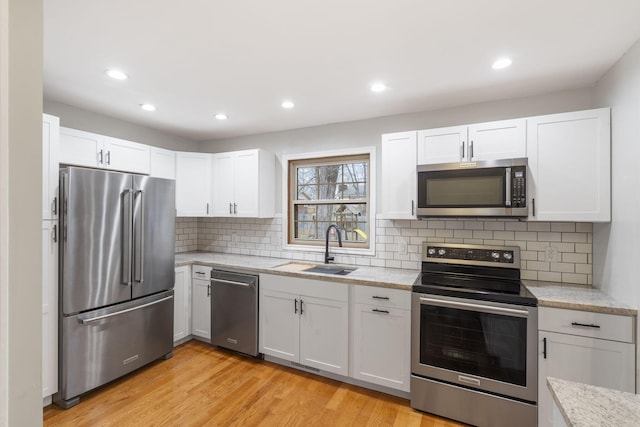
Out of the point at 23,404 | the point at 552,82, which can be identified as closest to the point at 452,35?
the point at 552,82

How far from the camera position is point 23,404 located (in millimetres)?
886

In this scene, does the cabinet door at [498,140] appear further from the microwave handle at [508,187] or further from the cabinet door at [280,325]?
the cabinet door at [280,325]

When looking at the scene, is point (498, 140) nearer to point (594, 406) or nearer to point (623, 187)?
point (623, 187)

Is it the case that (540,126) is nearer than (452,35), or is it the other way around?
(452,35)

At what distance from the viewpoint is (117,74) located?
227 centimetres

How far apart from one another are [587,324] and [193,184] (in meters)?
3.87

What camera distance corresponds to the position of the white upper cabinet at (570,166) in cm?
214

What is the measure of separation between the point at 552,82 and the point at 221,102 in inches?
108

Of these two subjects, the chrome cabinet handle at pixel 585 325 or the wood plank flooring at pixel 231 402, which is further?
the wood plank flooring at pixel 231 402

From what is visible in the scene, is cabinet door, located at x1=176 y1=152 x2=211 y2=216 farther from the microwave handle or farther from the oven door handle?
the microwave handle

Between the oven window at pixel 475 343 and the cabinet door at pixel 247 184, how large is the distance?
2150mm

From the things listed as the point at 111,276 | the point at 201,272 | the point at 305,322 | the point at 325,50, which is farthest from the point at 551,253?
the point at 111,276

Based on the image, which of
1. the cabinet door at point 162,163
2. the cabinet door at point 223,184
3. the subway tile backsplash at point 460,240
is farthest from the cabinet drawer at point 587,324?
the cabinet door at point 162,163

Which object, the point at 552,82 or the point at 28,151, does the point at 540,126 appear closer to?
the point at 552,82
